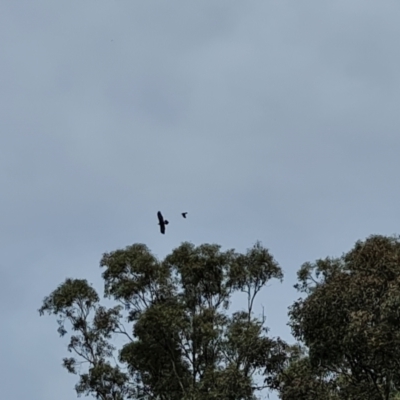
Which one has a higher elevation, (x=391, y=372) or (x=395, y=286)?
(x=395, y=286)

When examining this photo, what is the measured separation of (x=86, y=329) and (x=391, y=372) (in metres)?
15.7

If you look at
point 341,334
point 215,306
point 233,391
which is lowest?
point 341,334

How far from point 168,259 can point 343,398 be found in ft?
40.2

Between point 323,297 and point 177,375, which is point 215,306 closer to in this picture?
point 177,375

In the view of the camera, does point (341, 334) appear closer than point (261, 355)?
Yes

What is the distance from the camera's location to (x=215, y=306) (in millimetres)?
27828

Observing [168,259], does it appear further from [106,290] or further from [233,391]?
[233,391]

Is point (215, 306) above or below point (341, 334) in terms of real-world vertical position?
above

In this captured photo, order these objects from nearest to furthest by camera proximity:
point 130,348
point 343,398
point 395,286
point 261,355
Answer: point 395,286, point 343,398, point 261,355, point 130,348

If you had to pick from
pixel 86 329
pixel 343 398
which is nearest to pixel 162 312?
pixel 86 329

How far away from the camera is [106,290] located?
27.8 metres

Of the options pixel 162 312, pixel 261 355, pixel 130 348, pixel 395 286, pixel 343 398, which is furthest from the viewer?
pixel 130 348

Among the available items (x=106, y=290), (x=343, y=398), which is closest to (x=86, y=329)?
(x=106, y=290)

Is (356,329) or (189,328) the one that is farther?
(189,328)
